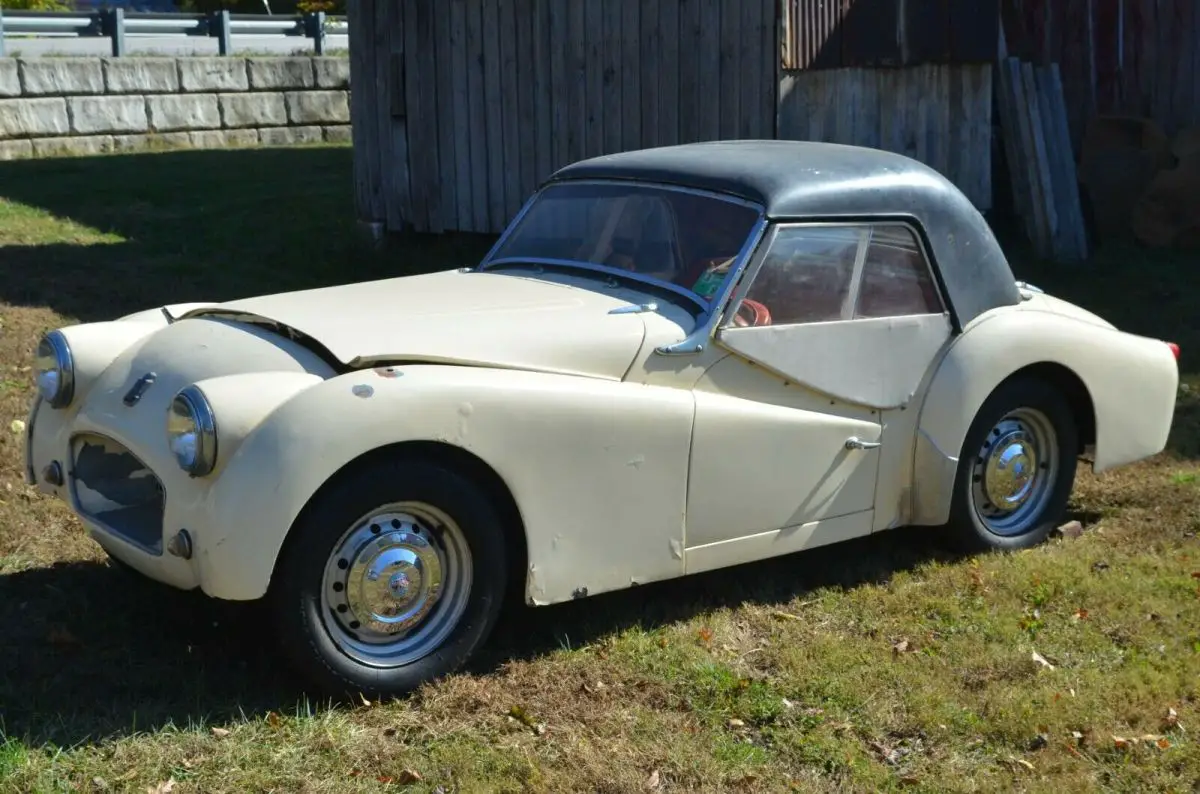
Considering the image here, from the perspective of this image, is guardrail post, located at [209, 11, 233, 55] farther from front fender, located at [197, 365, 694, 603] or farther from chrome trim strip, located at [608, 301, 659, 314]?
front fender, located at [197, 365, 694, 603]

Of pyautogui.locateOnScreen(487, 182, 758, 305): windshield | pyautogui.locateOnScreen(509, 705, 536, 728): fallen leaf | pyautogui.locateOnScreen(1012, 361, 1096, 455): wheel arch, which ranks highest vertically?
pyautogui.locateOnScreen(487, 182, 758, 305): windshield

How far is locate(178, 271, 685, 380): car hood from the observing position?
4254mm

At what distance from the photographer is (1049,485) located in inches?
225

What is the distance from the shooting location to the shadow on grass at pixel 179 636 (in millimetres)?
4062

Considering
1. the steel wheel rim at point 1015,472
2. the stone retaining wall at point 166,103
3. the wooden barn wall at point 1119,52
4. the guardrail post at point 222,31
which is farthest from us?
the guardrail post at point 222,31

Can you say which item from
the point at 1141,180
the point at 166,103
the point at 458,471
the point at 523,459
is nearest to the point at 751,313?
the point at 523,459

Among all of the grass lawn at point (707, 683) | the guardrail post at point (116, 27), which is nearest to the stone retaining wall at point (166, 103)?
the guardrail post at point (116, 27)

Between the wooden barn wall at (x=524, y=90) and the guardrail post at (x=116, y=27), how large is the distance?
28.7 ft

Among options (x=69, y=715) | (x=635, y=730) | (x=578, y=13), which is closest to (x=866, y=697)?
(x=635, y=730)

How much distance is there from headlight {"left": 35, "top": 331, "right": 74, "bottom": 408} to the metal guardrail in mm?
14069

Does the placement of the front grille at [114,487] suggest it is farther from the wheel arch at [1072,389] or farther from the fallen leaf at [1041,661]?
the wheel arch at [1072,389]

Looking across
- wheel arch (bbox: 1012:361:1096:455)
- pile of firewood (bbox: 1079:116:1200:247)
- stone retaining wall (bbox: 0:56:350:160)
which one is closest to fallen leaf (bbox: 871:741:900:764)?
wheel arch (bbox: 1012:361:1096:455)

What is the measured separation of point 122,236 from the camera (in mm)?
11438

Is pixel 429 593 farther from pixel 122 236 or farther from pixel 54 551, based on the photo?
pixel 122 236
